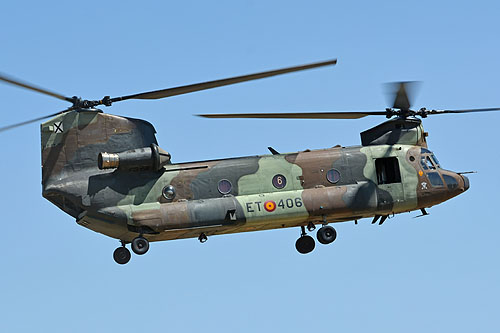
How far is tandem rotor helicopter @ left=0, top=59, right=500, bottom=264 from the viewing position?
3453 cm

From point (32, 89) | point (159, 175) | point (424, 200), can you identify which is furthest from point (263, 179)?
point (32, 89)

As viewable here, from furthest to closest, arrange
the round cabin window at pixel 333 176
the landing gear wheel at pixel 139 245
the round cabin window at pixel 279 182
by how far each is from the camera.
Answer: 1. the round cabin window at pixel 333 176
2. the round cabin window at pixel 279 182
3. the landing gear wheel at pixel 139 245

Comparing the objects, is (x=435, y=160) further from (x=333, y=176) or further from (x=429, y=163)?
(x=333, y=176)

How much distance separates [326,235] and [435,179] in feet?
15.4

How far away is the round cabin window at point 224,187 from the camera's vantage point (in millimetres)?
35375

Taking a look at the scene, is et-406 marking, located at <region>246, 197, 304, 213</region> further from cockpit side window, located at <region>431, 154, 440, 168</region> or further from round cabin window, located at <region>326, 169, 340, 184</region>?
cockpit side window, located at <region>431, 154, 440, 168</region>

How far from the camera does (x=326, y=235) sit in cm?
3609

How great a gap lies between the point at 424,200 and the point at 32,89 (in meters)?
14.5

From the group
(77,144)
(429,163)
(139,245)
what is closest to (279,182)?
(139,245)

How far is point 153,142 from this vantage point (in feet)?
117

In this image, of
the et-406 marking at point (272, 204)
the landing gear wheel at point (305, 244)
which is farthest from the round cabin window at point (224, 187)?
the landing gear wheel at point (305, 244)

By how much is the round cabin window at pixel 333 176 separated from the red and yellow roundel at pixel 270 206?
2.34 m

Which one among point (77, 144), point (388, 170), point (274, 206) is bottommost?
point (274, 206)

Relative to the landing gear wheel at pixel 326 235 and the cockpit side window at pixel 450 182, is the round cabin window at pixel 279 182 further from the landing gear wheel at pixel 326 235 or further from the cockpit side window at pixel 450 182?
the cockpit side window at pixel 450 182
